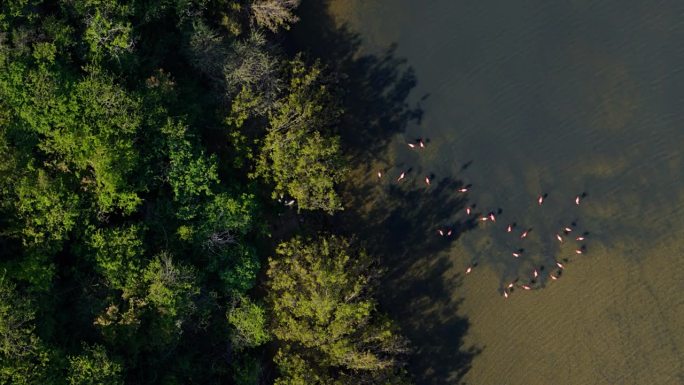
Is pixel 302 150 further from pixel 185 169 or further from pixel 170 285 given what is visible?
pixel 170 285

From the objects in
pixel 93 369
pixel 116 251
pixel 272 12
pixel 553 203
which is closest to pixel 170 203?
pixel 116 251

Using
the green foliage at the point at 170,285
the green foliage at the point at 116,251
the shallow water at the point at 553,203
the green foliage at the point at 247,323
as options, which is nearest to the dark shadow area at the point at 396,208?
the shallow water at the point at 553,203

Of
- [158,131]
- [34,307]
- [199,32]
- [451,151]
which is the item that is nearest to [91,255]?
[34,307]

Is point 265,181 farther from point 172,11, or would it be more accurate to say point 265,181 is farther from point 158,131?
point 172,11

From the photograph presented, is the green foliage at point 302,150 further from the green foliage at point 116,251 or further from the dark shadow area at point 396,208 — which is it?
the green foliage at point 116,251

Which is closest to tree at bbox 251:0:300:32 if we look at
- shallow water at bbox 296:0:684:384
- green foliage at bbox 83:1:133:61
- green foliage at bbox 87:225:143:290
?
green foliage at bbox 83:1:133:61

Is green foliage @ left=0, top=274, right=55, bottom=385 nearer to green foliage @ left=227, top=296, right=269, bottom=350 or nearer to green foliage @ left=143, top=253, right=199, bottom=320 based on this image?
green foliage @ left=143, top=253, right=199, bottom=320

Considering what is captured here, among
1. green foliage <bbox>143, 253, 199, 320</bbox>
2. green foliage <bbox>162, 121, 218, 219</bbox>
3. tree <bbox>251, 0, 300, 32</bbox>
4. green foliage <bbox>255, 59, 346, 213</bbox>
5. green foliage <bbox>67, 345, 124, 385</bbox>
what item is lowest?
green foliage <bbox>67, 345, 124, 385</bbox>
